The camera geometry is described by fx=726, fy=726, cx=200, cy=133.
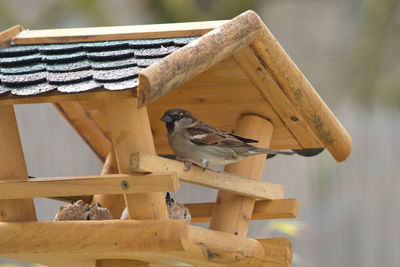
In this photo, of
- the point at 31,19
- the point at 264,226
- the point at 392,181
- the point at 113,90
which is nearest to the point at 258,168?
the point at 113,90

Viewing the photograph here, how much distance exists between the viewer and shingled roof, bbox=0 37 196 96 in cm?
223

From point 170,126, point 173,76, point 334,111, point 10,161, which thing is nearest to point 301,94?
point 170,126

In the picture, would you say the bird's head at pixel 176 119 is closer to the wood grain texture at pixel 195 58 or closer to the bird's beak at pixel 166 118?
the bird's beak at pixel 166 118

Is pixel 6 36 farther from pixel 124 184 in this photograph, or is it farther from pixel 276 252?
pixel 276 252

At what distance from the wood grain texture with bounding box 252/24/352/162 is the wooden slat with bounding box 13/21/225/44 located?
0.79ft

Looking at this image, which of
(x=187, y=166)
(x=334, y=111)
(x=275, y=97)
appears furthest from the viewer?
(x=334, y=111)

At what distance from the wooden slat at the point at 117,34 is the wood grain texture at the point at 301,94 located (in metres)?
0.24

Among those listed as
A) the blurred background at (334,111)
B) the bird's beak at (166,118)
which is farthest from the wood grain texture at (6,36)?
the blurred background at (334,111)

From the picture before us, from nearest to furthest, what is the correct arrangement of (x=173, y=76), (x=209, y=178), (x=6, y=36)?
(x=173, y=76) → (x=209, y=178) → (x=6, y=36)

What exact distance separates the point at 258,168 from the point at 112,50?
2.95ft

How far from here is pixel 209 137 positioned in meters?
2.75

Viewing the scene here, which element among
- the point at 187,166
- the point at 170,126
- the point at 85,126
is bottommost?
the point at 187,166

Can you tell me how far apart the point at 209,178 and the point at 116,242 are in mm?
428

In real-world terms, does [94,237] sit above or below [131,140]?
below
